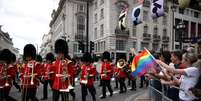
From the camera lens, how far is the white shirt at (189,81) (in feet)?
18.5

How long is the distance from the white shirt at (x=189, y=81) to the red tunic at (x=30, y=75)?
209 inches

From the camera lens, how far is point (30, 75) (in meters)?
10.3

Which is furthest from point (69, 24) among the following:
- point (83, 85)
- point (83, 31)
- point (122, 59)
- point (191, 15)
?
point (83, 85)

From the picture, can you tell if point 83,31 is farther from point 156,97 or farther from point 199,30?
point 156,97

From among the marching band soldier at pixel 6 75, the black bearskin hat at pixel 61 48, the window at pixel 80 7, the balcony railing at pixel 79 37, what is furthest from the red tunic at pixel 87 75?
the window at pixel 80 7

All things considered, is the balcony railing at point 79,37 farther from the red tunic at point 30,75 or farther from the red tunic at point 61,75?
the red tunic at point 61,75

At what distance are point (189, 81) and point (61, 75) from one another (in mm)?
4199

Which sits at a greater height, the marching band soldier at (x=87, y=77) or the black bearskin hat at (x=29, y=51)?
the black bearskin hat at (x=29, y=51)

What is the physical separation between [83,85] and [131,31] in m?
43.9

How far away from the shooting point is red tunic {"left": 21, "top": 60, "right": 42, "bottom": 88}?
403 inches

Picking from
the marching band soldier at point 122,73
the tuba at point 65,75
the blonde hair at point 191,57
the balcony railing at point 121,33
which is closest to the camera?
the blonde hair at point 191,57

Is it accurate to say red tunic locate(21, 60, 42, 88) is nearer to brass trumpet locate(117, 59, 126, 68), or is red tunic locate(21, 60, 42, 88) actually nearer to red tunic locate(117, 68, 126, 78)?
red tunic locate(117, 68, 126, 78)

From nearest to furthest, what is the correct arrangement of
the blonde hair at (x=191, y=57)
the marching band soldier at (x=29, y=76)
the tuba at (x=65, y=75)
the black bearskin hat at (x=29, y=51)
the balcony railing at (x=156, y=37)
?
the blonde hair at (x=191, y=57) → the tuba at (x=65, y=75) → the marching band soldier at (x=29, y=76) → the black bearskin hat at (x=29, y=51) → the balcony railing at (x=156, y=37)

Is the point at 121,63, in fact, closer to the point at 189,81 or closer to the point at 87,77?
the point at 87,77
